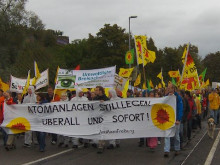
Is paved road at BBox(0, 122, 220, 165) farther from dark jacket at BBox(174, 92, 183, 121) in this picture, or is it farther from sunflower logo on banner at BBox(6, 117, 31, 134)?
dark jacket at BBox(174, 92, 183, 121)

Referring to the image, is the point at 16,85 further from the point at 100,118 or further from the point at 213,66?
the point at 213,66

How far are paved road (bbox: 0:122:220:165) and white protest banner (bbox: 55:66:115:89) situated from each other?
2363 millimetres

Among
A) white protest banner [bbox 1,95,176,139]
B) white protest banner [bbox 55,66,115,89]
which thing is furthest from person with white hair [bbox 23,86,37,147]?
white protest banner [bbox 55,66,115,89]

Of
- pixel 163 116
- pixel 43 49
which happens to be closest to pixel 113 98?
pixel 163 116

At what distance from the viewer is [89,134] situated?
32.4 ft

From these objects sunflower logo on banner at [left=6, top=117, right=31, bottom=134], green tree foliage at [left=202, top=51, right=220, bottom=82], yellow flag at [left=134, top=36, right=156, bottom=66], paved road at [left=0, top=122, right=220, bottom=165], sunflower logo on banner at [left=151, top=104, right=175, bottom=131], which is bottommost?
paved road at [left=0, top=122, right=220, bottom=165]

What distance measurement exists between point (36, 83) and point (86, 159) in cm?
608

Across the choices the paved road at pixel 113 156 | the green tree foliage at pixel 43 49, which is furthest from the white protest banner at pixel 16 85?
the green tree foliage at pixel 43 49

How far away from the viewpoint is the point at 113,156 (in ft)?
31.1

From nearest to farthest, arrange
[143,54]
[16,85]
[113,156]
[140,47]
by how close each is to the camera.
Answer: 1. [113,156]
2. [16,85]
3. [143,54]
4. [140,47]

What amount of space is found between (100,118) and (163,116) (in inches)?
68.8

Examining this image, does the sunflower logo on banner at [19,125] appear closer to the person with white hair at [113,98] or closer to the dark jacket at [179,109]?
the person with white hair at [113,98]

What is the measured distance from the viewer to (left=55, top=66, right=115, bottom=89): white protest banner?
1255cm

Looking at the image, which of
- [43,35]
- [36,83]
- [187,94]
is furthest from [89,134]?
A: [43,35]
